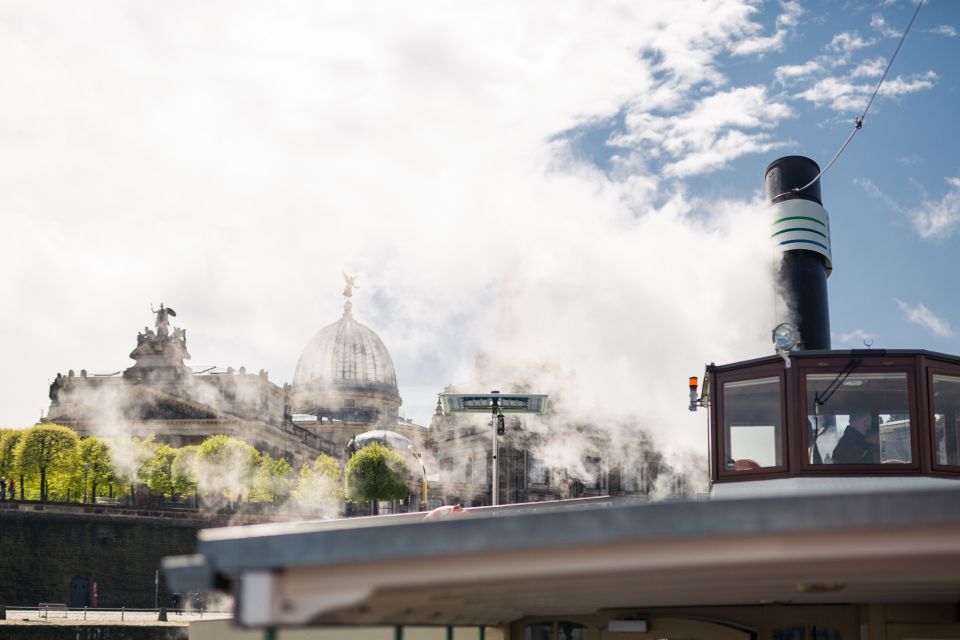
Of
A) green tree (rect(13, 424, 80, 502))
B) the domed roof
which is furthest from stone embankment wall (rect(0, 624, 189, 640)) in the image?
the domed roof

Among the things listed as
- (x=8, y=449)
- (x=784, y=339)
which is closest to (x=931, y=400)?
(x=784, y=339)

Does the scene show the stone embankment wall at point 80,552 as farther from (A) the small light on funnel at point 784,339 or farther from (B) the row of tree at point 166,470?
(A) the small light on funnel at point 784,339

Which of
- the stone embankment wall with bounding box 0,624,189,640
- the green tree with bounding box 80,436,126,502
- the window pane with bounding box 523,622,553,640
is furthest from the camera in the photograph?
the green tree with bounding box 80,436,126,502

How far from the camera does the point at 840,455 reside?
10805mm

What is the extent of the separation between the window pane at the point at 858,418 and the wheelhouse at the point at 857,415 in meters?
0.01

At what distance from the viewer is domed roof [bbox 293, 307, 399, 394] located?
127312 mm

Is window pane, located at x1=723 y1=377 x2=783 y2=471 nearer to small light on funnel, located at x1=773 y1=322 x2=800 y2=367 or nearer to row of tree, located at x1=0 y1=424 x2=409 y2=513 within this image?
small light on funnel, located at x1=773 y1=322 x2=800 y2=367

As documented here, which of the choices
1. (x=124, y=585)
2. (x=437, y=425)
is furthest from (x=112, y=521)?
(x=437, y=425)

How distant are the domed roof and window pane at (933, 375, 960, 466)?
117 m

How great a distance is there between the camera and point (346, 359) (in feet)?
422

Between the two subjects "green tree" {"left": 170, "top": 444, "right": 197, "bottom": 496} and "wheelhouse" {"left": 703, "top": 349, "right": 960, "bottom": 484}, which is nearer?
"wheelhouse" {"left": 703, "top": 349, "right": 960, "bottom": 484}

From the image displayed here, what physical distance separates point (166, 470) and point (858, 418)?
69.8 meters

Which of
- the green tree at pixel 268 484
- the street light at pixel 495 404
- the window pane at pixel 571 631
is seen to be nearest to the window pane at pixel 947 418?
the window pane at pixel 571 631

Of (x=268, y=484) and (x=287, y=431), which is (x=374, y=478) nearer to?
(x=268, y=484)
